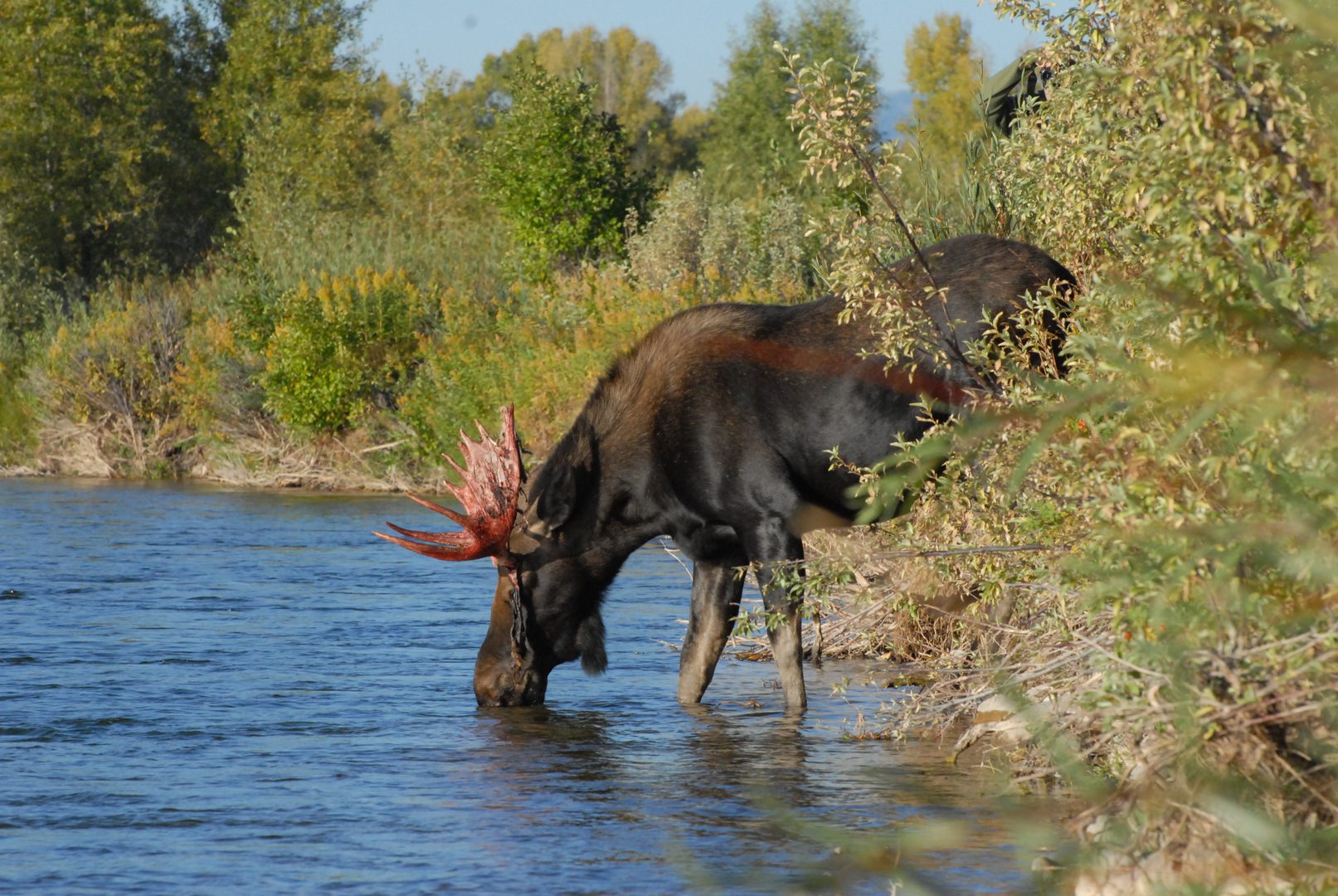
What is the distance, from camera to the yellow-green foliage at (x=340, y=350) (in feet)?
79.2

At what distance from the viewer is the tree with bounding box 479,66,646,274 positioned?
27828 mm

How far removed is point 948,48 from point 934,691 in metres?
87.3

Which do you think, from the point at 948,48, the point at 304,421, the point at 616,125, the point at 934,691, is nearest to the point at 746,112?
the point at 948,48

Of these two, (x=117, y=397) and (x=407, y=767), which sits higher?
(x=117, y=397)

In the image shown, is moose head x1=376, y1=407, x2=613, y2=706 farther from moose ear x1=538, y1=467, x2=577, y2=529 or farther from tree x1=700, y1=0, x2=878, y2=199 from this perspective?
tree x1=700, y1=0, x2=878, y2=199

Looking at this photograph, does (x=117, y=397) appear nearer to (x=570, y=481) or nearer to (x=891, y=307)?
(x=570, y=481)

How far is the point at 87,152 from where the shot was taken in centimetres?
4241

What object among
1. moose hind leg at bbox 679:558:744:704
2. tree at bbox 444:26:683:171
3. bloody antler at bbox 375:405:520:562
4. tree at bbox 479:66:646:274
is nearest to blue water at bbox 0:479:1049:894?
moose hind leg at bbox 679:558:744:704

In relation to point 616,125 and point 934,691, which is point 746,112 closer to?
point 616,125

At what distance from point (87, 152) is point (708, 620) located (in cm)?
3793

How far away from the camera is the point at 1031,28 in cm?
742

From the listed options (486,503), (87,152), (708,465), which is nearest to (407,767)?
(486,503)

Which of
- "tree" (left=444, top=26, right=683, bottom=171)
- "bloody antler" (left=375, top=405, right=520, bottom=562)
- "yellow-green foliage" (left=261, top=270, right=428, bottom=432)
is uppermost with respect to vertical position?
"tree" (left=444, top=26, right=683, bottom=171)

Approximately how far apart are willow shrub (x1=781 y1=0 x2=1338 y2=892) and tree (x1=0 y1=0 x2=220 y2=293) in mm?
35929
